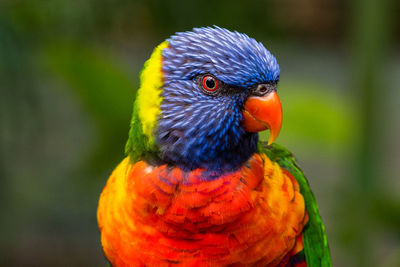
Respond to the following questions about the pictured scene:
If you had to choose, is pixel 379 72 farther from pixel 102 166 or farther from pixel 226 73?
pixel 102 166

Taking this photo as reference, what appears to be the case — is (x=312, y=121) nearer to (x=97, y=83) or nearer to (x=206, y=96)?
(x=97, y=83)

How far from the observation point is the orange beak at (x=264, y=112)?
1.20 m

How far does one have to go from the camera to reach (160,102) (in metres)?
1.27

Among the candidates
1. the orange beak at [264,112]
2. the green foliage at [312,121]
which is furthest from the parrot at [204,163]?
the green foliage at [312,121]

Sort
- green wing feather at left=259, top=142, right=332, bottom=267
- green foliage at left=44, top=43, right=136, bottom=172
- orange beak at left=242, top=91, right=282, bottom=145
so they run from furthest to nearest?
green foliage at left=44, top=43, right=136, bottom=172
green wing feather at left=259, top=142, right=332, bottom=267
orange beak at left=242, top=91, right=282, bottom=145

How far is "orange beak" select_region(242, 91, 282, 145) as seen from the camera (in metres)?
1.20

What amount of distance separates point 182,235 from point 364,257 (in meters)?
1.12

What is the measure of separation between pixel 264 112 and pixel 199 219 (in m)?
0.32

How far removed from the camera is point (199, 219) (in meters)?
1.24

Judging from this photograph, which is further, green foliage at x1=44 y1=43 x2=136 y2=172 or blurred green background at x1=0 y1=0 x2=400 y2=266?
green foliage at x1=44 y1=43 x2=136 y2=172

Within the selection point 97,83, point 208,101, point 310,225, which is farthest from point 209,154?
point 97,83

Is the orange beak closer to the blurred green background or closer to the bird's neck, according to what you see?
the bird's neck

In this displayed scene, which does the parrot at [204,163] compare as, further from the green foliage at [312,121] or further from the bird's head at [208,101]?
the green foliage at [312,121]

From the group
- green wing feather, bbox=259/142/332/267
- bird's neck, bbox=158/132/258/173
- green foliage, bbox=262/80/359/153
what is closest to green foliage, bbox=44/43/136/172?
green foliage, bbox=262/80/359/153
